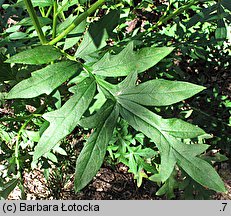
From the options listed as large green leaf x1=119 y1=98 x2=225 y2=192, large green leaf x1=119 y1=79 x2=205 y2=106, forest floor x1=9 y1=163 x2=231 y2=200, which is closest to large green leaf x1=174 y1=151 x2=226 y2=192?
large green leaf x1=119 y1=98 x2=225 y2=192

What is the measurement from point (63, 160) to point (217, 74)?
3.85 feet

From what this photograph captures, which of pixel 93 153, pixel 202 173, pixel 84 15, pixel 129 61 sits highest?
pixel 84 15

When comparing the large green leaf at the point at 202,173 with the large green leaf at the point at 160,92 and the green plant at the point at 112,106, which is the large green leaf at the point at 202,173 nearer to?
the green plant at the point at 112,106

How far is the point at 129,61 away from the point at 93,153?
1.07 ft

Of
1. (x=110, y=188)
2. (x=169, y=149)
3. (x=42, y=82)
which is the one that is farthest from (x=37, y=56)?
(x=110, y=188)

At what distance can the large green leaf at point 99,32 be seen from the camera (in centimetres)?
144

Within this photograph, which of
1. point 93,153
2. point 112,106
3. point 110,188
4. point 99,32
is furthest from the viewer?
point 110,188

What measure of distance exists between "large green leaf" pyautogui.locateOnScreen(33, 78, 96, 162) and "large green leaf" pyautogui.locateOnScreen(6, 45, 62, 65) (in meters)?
0.14

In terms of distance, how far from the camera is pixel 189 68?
2.91 meters

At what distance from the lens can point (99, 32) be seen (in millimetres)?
1448

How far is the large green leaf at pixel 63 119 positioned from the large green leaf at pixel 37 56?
141 millimetres

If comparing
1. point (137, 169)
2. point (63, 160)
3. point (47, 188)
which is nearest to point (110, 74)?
point (137, 169)

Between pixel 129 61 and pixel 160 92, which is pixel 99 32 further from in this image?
pixel 160 92
